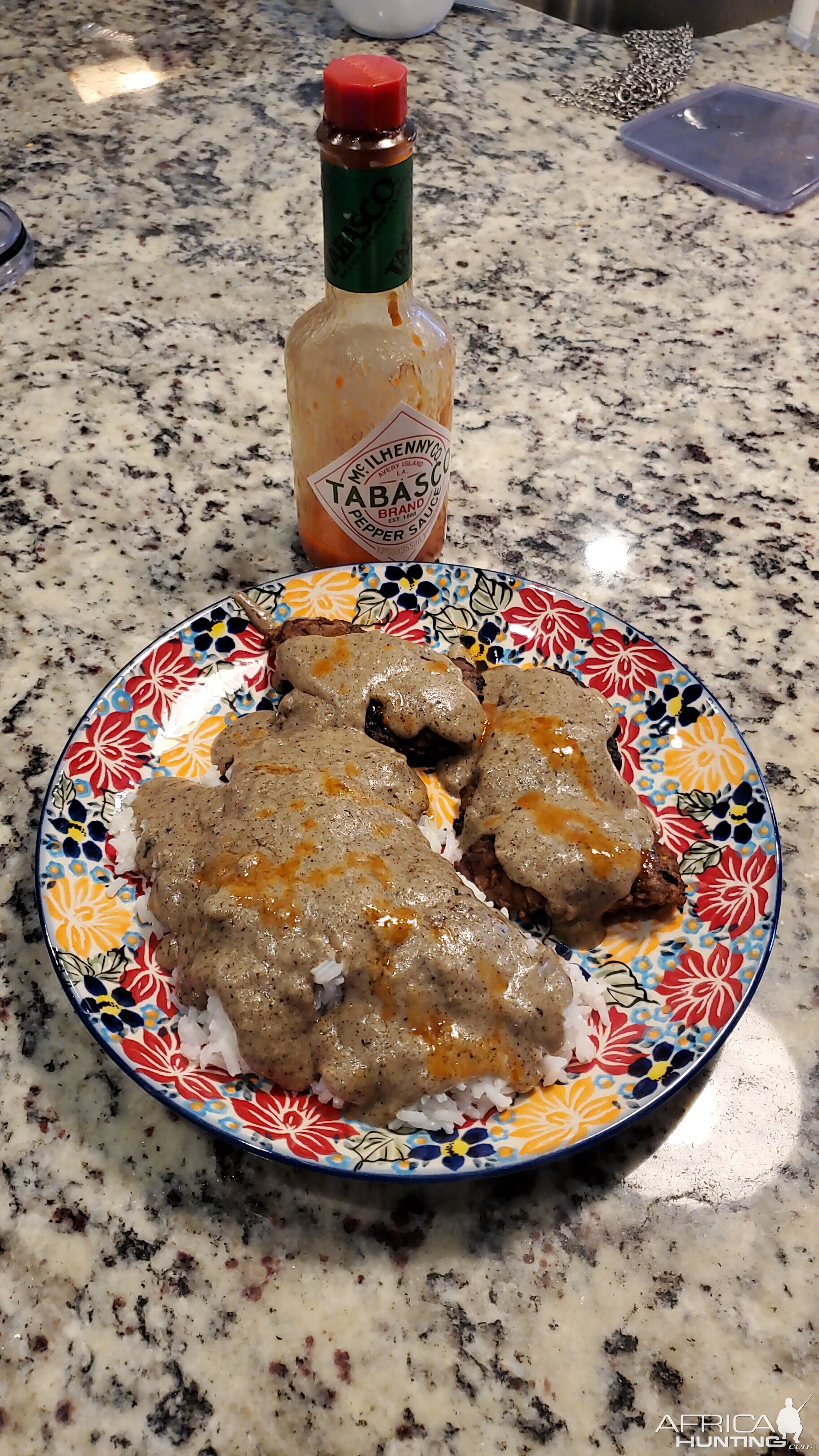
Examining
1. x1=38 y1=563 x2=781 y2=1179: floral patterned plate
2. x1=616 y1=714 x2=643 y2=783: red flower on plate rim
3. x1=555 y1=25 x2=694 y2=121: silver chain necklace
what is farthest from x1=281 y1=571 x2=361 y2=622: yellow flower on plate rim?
x1=555 y1=25 x2=694 y2=121: silver chain necklace

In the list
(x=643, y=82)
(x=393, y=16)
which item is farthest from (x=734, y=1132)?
(x=393, y=16)

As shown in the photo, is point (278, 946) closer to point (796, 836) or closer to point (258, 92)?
point (796, 836)

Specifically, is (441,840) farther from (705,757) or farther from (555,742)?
(705,757)

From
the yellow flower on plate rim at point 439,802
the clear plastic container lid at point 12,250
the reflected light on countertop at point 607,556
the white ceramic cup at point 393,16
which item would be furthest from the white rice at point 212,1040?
the white ceramic cup at point 393,16

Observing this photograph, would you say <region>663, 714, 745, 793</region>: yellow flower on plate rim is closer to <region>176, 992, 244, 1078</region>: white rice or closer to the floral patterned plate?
the floral patterned plate

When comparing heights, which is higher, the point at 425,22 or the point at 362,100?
the point at 362,100

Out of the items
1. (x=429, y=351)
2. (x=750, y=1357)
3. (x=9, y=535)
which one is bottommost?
(x=750, y=1357)

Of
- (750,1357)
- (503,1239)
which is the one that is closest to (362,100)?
(503,1239)
